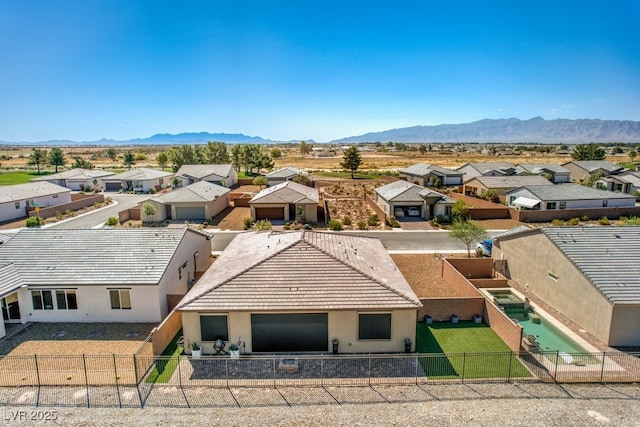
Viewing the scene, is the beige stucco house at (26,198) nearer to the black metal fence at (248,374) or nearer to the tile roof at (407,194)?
the black metal fence at (248,374)

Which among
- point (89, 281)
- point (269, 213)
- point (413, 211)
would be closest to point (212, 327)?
point (89, 281)

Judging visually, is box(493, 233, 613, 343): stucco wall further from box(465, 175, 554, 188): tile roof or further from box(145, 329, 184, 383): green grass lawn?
box(465, 175, 554, 188): tile roof

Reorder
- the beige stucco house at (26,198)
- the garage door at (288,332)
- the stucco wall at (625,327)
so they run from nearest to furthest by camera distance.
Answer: the garage door at (288,332), the stucco wall at (625,327), the beige stucco house at (26,198)

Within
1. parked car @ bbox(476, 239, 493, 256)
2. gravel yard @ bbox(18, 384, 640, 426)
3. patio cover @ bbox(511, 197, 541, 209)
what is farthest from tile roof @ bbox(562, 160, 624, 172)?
gravel yard @ bbox(18, 384, 640, 426)

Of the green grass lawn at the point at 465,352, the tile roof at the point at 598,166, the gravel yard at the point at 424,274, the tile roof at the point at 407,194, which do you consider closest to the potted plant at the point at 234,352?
the green grass lawn at the point at 465,352

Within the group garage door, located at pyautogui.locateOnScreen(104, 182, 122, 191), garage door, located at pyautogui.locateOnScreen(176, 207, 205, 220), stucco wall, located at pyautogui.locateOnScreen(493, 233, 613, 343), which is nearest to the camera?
stucco wall, located at pyautogui.locateOnScreen(493, 233, 613, 343)

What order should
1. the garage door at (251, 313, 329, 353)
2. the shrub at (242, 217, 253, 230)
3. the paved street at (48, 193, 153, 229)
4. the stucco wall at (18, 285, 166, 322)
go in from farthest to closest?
1. the paved street at (48, 193, 153, 229)
2. the shrub at (242, 217, 253, 230)
3. the stucco wall at (18, 285, 166, 322)
4. the garage door at (251, 313, 329, 353)

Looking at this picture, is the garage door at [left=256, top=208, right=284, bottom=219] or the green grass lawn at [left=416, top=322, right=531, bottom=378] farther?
the garage door at [left=256, top=208, right=284, bottom=219]
